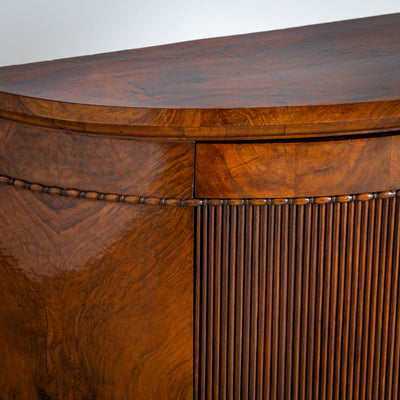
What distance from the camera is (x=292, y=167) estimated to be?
2.59 ft

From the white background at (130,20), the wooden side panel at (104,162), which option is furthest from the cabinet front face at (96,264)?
the white background at (130,20)

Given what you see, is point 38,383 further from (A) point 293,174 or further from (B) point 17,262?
(A) point 293,174

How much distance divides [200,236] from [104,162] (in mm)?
141

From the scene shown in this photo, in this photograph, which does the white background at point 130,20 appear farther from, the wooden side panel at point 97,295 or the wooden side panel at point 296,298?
the wooden side panel at point 296,298

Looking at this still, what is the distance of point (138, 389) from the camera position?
Result: 34.3 inches

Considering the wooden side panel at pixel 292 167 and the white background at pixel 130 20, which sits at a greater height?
the white background at pixel 130 20

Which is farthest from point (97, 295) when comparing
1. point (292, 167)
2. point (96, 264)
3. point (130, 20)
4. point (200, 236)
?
point (130, 20)

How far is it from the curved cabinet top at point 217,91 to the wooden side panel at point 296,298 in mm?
108

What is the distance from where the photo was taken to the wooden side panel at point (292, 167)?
0.78 meters

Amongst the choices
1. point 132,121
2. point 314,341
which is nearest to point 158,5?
point 132,121

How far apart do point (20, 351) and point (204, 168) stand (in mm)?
352

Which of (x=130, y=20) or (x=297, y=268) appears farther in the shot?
(x=130, y=20)

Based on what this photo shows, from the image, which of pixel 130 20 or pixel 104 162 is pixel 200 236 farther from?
pixel 130 20

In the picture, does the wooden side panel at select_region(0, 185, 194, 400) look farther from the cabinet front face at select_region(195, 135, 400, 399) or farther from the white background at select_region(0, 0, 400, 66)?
the white background at select_region(0, 0, 400, 66)
